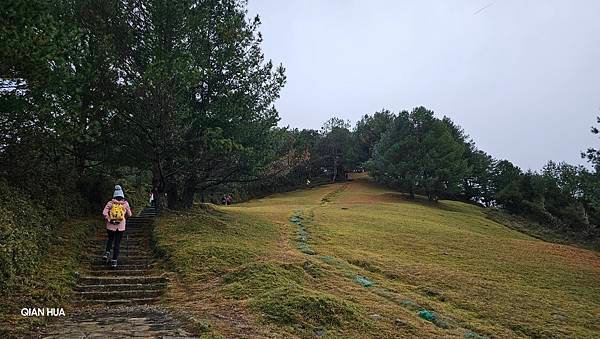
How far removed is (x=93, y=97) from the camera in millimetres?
18016

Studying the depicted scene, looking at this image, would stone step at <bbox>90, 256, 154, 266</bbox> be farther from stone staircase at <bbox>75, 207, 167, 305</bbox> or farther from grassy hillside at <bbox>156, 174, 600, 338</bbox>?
grassy hillside at <bbox>156, 174, 600, 338</bbox>

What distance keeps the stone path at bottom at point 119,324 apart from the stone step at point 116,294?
35.8 inches

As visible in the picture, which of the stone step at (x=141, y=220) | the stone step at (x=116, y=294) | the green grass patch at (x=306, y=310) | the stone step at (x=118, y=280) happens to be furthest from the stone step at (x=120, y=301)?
the stone step at (x=141, y=220)

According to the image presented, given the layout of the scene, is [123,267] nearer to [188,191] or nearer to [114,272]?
[114,272]

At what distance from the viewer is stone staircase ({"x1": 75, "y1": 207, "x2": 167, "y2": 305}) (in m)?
10.3

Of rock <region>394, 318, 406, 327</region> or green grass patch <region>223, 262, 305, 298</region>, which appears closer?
rock <region>394, 318, 406, 327</region>

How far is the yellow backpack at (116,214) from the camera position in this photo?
40.6 ft

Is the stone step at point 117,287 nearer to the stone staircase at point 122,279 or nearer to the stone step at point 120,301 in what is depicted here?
the stone staircase at point 122,279

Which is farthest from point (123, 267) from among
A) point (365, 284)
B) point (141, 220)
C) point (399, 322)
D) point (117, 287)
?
point (399, 322)

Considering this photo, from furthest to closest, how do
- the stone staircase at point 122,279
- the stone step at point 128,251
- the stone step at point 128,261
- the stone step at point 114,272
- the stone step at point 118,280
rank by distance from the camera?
1. the stone step at point 128,251
2. the stone step at point 128,261
3. the stone step at point 114,272
4. the stone step at point 118,280
5. the stone staircase at point 122,279

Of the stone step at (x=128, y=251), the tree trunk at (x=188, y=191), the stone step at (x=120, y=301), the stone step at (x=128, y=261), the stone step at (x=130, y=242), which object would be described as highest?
the tree trunk at (x=188, y=191)

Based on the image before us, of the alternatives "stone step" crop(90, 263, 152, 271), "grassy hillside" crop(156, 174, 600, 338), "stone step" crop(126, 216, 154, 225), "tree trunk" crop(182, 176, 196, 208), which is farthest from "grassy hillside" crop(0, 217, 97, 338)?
"tree trunk" crop(182, 176, 196, 208)

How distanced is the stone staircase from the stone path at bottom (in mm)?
891

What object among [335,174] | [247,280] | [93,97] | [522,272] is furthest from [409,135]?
[247,280]
